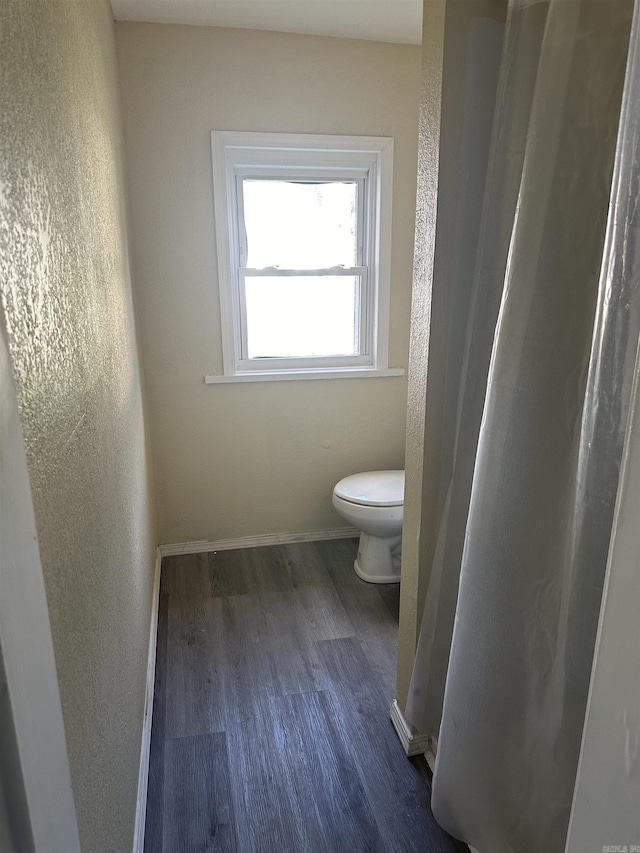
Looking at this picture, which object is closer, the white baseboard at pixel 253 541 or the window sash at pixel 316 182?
the window sash at pixel 316 182

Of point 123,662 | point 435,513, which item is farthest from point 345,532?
point 123,662

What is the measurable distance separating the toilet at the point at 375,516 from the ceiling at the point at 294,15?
6.24ft

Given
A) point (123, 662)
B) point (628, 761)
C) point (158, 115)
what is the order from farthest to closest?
1. point (158, 115)
2. point (123, 662)
3. point (628, 761)

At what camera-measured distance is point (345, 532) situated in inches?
121

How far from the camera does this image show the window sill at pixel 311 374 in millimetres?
2709

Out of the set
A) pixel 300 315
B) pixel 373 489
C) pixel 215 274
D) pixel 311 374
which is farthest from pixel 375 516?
pixel 215 274

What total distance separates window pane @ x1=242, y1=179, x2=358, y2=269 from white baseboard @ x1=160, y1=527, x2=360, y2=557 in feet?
4.47

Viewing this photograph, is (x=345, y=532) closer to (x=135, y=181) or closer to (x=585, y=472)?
(x=135, y=181)

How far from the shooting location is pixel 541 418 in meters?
1.12

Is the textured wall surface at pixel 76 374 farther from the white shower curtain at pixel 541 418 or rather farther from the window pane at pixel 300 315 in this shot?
the window pane at pixel 300 315

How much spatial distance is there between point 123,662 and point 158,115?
212 cm

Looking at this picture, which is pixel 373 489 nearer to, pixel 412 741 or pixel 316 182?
pixel 412 741

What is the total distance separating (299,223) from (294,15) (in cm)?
80

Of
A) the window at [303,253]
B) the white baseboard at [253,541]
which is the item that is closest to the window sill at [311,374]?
the window at [303,253]
